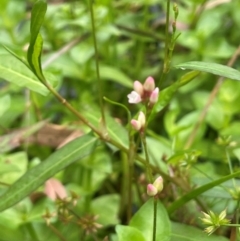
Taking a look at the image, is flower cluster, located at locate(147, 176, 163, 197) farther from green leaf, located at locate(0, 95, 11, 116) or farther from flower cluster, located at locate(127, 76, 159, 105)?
green leaf, located at locate(0, 95, 11, 116)

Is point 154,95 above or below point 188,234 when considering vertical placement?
above

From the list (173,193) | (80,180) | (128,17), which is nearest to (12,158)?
(80,180)

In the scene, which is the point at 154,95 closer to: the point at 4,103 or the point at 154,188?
the point at 154,188

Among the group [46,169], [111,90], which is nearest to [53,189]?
[46,169]

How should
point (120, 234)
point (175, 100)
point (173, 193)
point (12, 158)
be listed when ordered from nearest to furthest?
point (120, 234) → point (173, 193) → point (12, 158) → point (175, 100)

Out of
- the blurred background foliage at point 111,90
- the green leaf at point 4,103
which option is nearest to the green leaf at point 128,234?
the blurred background foliage at point 111,90

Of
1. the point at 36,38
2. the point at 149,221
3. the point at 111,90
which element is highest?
the point at 36,38

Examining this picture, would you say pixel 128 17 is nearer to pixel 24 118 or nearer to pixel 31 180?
pixel 24 118

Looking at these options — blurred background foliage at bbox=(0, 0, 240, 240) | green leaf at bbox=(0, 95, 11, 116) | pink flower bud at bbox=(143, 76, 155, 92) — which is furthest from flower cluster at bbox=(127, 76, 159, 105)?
green leaf at bbox=(0, 95, 11, 116)
